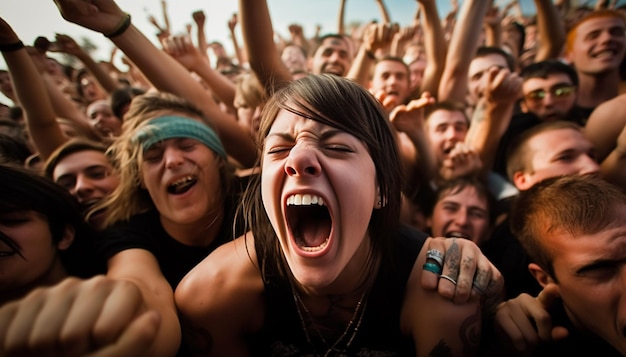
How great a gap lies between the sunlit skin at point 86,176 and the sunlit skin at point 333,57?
2.95 meters

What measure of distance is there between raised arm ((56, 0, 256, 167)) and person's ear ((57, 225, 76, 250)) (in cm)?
123

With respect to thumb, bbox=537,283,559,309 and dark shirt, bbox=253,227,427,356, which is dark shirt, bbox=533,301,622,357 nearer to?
thumb, bbox=537,283,559,309

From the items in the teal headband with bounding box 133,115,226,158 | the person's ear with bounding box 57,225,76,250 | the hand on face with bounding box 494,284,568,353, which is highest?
the teal headband with bounding box 133,115,226,158

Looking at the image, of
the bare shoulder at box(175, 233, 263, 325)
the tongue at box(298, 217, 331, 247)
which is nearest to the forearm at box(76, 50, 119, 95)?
the bare shoulder at box(175, 233, 263, 325)

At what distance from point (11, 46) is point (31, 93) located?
1.30 feet

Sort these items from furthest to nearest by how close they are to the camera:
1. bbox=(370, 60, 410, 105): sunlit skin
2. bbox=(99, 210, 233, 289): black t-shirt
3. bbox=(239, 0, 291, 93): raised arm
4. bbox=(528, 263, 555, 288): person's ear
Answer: bbox=(370, 60, 410, 105): sunlit skin → bbox=(239, 0, 291, 93): raised arm → bbox=(99, 210, 233, 289): black t-shirt → bbox=(528, 263, 555, 288): person's ear

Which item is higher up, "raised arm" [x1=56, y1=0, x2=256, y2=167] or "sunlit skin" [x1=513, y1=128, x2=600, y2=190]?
"raised arm" [x1=56, y1=0, x2=256, y2=167]

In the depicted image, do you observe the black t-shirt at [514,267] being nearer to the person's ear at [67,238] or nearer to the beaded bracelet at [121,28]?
the person's ear at [67,238]

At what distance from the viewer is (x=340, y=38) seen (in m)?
4.69

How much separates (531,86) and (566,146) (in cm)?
138

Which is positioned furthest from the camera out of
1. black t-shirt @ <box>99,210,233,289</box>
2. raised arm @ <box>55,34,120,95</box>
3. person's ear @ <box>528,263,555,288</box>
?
raised arm @ <box>55,34,120,95</box>

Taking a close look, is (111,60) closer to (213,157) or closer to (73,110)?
(73,110)

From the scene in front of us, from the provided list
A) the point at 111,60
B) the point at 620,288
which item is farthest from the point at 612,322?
the point at 111,60

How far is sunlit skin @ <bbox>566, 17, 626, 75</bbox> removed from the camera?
3.12 metres
